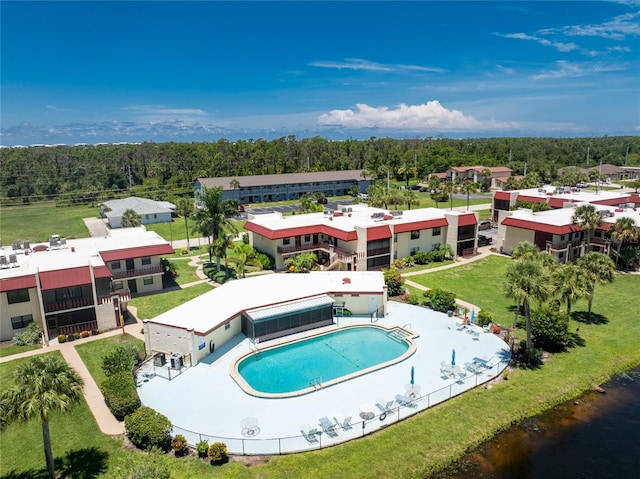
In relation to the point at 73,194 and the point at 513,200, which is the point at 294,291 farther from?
the point at 73,194

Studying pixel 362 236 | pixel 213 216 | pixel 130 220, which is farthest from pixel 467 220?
pixel 130 220

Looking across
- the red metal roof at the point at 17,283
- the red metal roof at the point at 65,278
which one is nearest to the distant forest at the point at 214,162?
the red metal roof at the point at 65,278

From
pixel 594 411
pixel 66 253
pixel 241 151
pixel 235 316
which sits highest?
pixel 241 151

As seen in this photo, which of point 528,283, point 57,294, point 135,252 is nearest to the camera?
point 528,283

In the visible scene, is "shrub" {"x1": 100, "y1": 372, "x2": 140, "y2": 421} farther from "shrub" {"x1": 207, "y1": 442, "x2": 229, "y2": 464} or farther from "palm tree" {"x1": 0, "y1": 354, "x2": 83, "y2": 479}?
"shrub" {"x1": 207, "y1": 442, "x2": 229, "y2": 464}

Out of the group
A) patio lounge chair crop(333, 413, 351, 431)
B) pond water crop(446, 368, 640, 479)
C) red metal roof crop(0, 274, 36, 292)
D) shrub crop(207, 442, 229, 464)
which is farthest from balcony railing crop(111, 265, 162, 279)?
pond water crop(446, 368, 640, 479)

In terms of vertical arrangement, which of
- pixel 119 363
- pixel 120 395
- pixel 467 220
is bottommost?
pixel 120 395

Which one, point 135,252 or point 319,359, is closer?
point 319,359

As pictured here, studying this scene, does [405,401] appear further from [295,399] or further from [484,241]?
[484,241]

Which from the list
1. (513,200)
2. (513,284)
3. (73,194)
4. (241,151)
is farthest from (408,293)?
(241,151)
